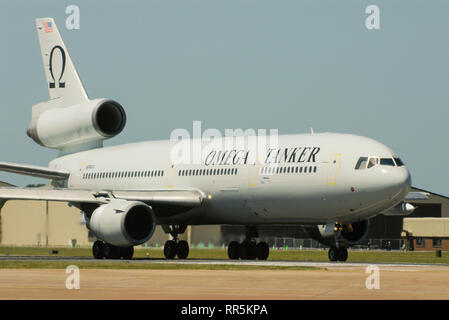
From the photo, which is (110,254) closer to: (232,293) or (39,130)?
(39,130)

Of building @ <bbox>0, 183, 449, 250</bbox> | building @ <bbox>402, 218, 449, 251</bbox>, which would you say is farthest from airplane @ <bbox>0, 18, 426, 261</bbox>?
building @ <bbox>402, 218, 449, 251</bbox>

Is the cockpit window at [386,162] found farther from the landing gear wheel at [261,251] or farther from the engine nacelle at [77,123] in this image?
the engine nacelle at [77,123]

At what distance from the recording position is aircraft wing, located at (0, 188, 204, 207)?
140 ft

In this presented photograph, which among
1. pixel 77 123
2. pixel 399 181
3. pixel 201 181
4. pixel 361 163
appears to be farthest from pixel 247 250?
pixel 77 123

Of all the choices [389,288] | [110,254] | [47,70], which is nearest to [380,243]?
[47,70]

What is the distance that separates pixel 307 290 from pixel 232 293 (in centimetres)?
196

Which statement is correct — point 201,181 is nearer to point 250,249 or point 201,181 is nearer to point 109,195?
point 250,249

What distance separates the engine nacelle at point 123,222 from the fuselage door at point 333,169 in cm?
818

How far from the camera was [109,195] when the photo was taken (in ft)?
143

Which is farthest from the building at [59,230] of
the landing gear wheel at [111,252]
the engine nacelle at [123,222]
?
the engine nacelle at [123,222]

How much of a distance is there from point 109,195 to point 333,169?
1092cm

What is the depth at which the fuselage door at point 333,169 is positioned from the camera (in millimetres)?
38438

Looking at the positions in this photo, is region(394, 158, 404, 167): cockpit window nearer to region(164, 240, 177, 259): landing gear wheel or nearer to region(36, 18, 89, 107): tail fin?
region(164, 240, 177, 259): landing gear wheel
